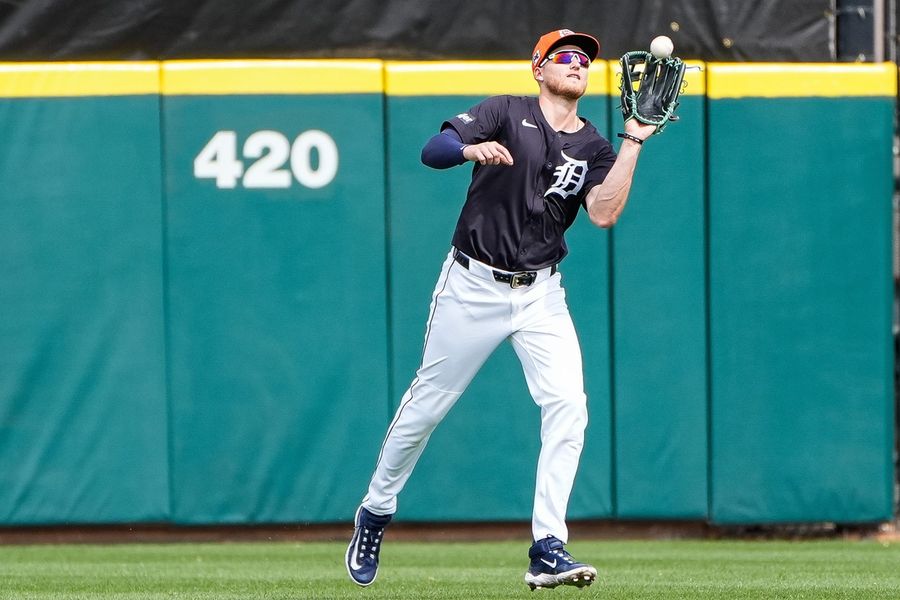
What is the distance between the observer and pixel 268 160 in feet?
23.9

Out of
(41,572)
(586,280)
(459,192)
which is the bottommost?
(41,572)

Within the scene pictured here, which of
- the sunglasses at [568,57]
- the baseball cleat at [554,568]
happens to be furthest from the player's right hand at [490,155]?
the baseball cleat at [554,568]

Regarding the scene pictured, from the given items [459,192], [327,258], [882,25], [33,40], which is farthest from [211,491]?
[882,25]

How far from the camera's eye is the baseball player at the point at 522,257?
15.8 feet

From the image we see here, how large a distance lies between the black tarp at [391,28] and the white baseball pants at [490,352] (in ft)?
9.32

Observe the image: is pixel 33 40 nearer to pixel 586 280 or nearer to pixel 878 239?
pixel 586 280

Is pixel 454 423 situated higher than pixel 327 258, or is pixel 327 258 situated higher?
pixel 327 258

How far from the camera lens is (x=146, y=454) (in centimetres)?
727

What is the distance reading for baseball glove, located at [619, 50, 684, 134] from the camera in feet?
15.2

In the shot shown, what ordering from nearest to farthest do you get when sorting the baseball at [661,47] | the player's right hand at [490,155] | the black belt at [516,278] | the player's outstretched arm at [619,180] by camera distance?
the player's right hand at [490,155]
the baseball at [661,47]
the player's outstretched arm at [619,180]
the black belt at [516,278]

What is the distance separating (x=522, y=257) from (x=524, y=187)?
0.24 metres

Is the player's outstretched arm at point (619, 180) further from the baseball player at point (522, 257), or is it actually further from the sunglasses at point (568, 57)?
the sunglasses at point (568, 57)

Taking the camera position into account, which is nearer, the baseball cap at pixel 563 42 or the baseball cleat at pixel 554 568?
the baseball cleat at pixel 554 568

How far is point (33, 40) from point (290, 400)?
2262 mm
